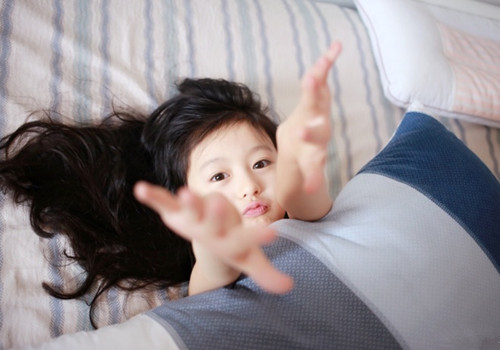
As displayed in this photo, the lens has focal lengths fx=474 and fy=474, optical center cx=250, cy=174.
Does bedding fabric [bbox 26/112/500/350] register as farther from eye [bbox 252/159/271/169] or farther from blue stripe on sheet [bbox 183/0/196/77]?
blue stripe on sheet [bbox 183/0/196/77]

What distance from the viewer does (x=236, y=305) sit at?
2.02ft

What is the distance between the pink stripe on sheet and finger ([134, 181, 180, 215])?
3.17 ft

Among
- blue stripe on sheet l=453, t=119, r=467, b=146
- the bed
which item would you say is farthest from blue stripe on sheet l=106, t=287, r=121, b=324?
blue stripe on sheet l=453, t=119, r=467, b=146

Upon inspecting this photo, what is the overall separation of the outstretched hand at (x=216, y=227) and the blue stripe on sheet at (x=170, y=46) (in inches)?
26.7

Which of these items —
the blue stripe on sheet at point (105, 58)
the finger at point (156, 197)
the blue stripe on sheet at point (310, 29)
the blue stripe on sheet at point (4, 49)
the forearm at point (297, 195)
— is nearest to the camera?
the finger at point (156, 197)

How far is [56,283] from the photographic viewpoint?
811 millimetres

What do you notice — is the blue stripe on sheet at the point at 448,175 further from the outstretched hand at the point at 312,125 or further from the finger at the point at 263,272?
the finger at the point at 263,272

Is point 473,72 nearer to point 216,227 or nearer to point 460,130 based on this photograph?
point 460,130

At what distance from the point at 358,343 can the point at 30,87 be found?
0.81 m

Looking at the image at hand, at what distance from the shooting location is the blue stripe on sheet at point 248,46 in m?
1.16

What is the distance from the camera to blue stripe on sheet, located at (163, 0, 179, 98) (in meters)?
1.11

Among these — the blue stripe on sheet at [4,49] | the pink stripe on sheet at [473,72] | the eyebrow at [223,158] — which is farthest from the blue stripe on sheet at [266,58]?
the blue stripe on sheet at [4,49]

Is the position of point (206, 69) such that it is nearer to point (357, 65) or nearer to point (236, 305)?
point (357, 65)

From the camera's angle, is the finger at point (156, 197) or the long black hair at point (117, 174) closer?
the finger at point (156, 197)
